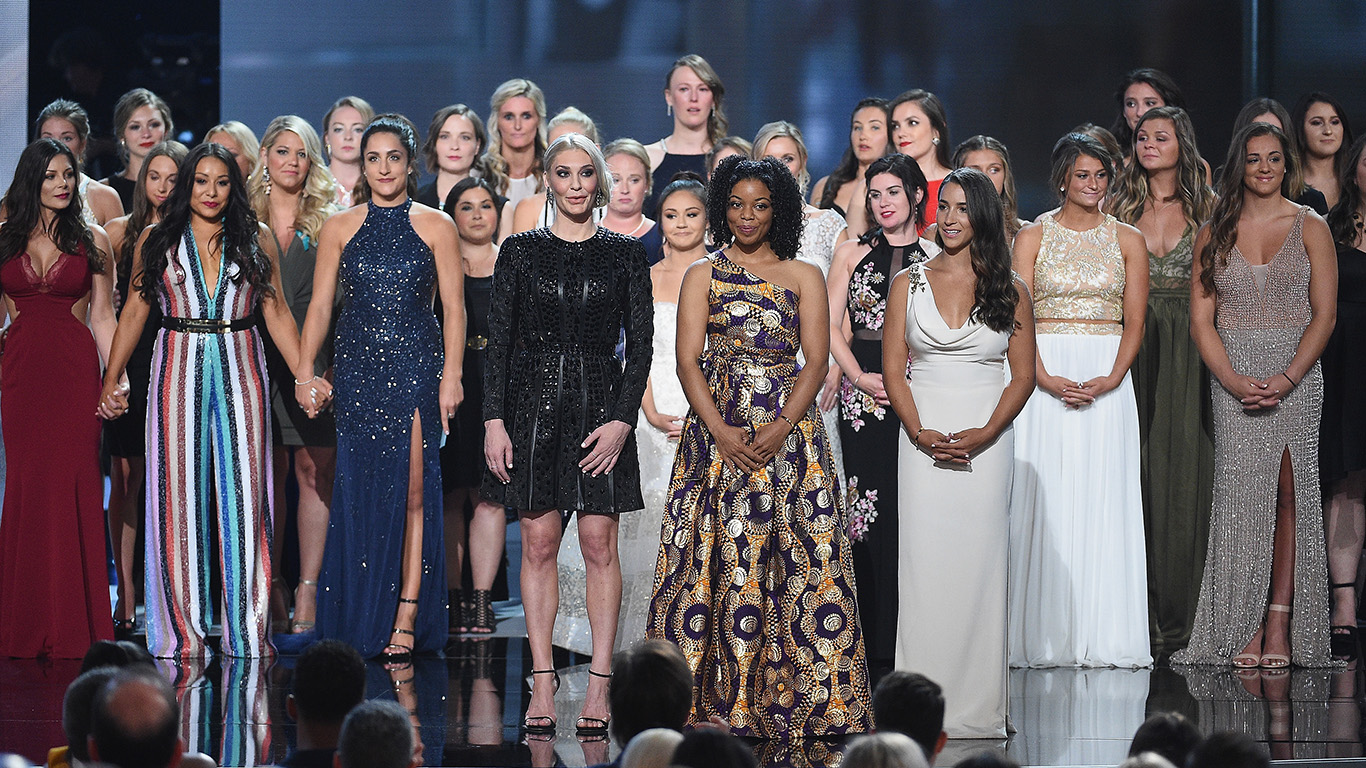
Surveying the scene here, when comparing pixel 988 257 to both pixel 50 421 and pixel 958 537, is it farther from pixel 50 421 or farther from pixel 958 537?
pixel 50 421

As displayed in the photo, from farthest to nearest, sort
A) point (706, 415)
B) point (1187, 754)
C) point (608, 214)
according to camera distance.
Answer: point (608, 214) → point (706, 415) → point (1187, 754)

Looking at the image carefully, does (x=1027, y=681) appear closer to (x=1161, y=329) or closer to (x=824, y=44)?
(x=1161, y=329)

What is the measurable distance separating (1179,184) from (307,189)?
3.37 meters

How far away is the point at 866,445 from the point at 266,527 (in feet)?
7.10

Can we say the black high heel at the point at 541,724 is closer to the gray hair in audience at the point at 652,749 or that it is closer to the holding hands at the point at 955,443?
the holding hands at the point at 955,443

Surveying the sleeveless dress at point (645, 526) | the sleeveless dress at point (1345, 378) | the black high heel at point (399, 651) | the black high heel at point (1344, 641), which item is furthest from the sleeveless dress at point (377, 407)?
the sleeveless dress at point (1345, 378)

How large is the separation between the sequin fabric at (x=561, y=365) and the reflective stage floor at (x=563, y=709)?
69cm

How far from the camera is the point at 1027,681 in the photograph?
542cm

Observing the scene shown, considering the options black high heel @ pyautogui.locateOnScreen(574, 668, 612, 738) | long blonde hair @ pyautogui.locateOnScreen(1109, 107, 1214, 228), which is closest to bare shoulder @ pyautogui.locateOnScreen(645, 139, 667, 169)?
long blonde hair @ pyautogui.locateOnScreen(1109, 107, 1214, 228)

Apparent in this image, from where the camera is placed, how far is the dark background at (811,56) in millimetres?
8328

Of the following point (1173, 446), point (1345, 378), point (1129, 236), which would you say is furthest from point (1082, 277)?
point (1345, 378)

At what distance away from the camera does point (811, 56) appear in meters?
8.50

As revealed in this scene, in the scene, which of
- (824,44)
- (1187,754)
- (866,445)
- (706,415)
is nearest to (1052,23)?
(824,44)

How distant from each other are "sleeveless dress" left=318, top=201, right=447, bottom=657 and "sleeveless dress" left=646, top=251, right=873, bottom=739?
1434 mm
